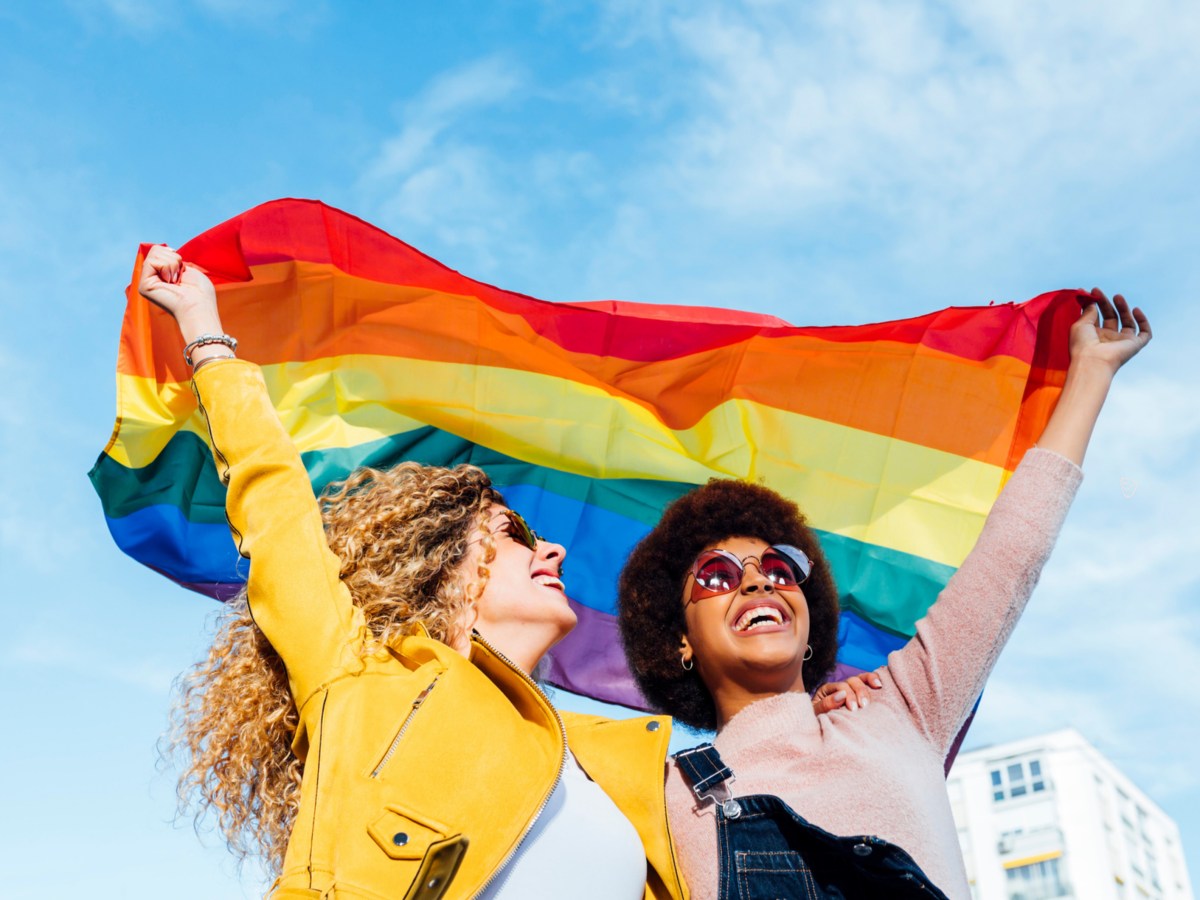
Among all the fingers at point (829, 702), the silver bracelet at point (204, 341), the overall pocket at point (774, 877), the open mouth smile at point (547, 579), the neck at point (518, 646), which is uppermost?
the silver bracelet at point (204, 341)

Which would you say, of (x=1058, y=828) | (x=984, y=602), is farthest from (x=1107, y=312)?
(x=1058, y=828)

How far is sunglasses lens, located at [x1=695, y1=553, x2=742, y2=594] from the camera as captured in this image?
187 inches

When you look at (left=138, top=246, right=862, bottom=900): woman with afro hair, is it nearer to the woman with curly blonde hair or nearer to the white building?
the woman with curly blonde hair

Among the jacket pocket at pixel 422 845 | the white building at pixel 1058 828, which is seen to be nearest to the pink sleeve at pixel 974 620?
the jacket pocket at pixel 422 845

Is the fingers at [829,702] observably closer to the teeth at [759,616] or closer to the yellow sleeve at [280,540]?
the teeth at [759,616]

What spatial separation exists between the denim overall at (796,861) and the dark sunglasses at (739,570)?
1.11 metres

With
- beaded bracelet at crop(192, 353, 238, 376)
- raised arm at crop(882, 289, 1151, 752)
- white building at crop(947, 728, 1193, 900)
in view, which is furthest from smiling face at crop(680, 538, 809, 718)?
white building at crop(947, 728, 1193, 900)

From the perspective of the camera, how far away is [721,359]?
610 centimetres

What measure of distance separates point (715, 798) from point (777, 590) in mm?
1045

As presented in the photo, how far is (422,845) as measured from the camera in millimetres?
3033

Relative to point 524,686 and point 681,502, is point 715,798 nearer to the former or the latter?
point 524,686

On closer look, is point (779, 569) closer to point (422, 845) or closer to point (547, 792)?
point (547, 792)

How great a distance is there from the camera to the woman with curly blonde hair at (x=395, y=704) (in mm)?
3109

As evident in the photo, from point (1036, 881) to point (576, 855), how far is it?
60.4m
